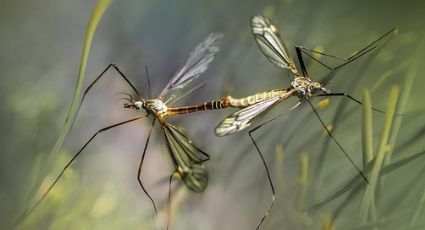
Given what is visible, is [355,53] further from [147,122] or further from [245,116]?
[147,122]

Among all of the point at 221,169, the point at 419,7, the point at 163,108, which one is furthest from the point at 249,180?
the point at 419,7

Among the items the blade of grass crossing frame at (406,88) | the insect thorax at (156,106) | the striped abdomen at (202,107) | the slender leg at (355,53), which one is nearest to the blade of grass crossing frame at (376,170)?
the blade of grass crossing frame at (406,88)

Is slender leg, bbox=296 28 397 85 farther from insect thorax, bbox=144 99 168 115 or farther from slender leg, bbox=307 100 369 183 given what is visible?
insect thorax, bbox=144 99 168 115

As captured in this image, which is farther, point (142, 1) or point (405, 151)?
point (142, 1)

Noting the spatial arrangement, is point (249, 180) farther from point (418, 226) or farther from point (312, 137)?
point (418, 226)

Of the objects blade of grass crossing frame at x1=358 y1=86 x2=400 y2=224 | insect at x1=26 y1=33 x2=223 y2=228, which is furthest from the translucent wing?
blade of grass crossing frame at x1=358 y1=86 x2=400 y2=224

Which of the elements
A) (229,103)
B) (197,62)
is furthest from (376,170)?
(197,62)

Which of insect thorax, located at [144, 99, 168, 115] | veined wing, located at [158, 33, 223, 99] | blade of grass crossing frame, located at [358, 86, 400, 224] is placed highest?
veined wing, located at [158, 33, 223, 99]
